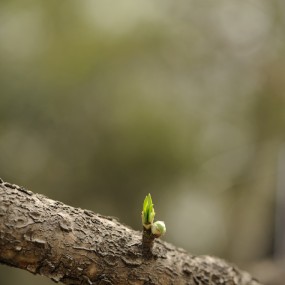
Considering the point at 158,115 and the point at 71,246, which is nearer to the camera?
the point at 71,246

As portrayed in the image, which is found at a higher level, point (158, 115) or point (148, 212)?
point (158, 115)

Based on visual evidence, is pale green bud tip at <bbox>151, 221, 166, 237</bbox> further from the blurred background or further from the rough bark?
the blurred background

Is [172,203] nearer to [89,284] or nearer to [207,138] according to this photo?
[207,138]

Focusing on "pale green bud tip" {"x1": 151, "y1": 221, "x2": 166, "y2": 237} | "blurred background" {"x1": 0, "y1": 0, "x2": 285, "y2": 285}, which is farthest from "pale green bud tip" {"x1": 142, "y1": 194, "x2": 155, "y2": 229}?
"blurred background" {"x1": 0, "y1": 0, "x2": 285, "y2": 285}

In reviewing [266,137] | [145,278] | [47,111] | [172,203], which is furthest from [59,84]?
[145,278]

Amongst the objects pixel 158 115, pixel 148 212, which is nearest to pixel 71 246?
pixel 148 212

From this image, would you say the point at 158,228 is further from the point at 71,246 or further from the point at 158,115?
the point at 158,115

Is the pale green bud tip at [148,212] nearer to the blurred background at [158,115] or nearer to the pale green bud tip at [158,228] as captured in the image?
the pale green bud tip at [158,228]
